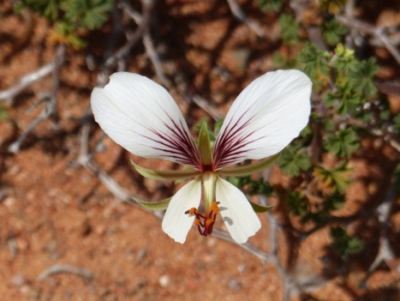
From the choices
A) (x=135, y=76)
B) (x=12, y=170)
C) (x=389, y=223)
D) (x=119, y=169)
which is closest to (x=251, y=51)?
(x=119, y=169)

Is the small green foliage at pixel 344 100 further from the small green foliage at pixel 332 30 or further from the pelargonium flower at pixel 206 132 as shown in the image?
the pelargonium flower at pixel 206 132

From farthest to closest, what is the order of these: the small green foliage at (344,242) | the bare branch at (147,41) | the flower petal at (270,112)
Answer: the bare branch at (147,41) → the small green foliage at (344,242) → the flower petal at (270,112)

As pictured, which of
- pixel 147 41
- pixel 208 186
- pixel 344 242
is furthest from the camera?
pixel 147 41

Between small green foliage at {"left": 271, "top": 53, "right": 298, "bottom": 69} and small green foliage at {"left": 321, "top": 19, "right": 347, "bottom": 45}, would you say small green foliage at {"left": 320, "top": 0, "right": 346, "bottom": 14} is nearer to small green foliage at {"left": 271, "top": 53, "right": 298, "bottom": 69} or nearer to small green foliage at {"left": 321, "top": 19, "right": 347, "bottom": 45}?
small green foliage at {"left": 321, "top": 19, "right": 347, "bottom": 45}

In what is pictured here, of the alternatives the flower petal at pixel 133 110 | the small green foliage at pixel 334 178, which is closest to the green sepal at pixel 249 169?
the flower petal at pixel 133 110

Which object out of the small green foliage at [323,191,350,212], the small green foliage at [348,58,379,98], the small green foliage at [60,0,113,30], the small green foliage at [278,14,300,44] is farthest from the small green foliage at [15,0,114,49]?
the small green foliage at [323,191,350,212]

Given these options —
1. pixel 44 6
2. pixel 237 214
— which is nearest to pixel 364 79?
pixel 237 214

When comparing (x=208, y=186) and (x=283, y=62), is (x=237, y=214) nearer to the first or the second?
(x=208, y=186)
